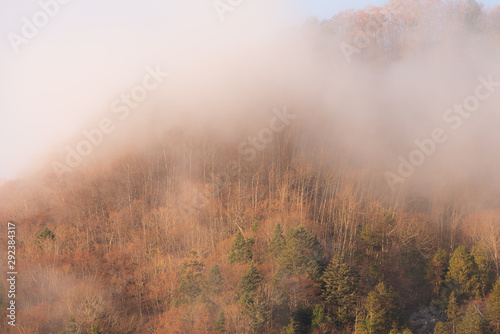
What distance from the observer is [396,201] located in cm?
5950

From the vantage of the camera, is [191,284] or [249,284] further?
[191,284]

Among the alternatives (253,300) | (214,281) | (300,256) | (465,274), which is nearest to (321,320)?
(300,256)

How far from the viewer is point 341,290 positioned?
3475cm

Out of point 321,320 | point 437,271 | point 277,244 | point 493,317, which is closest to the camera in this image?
point 493,317

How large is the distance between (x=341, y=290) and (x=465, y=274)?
1541 centimetres

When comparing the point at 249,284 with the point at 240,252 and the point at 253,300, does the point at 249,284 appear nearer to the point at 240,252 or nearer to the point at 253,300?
the point at 253,300

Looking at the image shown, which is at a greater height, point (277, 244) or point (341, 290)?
point (277, 244)

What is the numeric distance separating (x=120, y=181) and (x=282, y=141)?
34053mm

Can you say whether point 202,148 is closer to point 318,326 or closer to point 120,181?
point 120,181

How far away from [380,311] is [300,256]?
354 inches

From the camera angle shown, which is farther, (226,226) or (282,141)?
(282,141)

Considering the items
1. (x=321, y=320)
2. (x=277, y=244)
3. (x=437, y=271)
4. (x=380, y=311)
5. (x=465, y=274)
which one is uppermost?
(x=277, y=244)

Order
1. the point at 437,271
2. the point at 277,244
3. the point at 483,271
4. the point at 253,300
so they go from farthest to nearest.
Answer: the point at 437,271 → the point at 483,271 → the point at 277,244 → the point at 253,300

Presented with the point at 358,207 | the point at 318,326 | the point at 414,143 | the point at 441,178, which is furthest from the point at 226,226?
the point at 414,143
